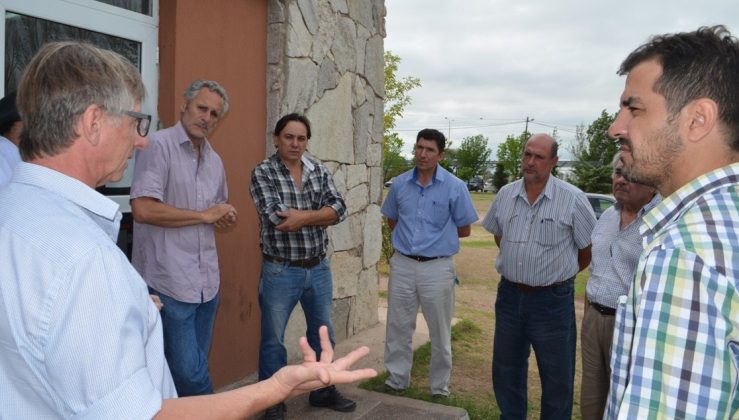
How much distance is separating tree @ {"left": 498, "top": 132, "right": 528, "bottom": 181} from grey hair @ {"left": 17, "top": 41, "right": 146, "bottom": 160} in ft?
156

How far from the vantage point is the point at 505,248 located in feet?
13.2

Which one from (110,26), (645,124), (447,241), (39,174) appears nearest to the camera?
(39,174)

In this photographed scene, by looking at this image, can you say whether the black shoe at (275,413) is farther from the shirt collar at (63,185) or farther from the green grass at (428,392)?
the shirt collar at (63,185)

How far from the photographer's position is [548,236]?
3.87 metres

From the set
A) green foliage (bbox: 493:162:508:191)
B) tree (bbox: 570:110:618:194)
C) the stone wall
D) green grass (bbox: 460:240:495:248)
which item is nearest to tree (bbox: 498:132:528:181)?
green foliage (bbox: 493:162:508:191)

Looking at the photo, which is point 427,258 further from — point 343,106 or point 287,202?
point 343,106

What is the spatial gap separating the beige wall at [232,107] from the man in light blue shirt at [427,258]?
3.65ft

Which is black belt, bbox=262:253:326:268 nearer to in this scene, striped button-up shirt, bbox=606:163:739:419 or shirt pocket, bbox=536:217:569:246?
shirt pocket, bbox=536:217:569:246

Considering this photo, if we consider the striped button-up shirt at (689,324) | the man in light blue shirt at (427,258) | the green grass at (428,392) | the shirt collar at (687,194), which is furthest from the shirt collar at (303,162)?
the striped button-up shirt at (689,324)

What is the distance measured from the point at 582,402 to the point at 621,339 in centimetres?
259

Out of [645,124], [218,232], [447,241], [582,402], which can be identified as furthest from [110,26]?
[582,402]

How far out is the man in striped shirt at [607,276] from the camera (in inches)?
135

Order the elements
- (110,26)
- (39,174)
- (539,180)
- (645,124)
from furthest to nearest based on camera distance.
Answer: (539,180), (110,26), (645,124), (39,174)

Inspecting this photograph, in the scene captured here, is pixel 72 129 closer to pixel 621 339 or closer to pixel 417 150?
pixel 621 339
